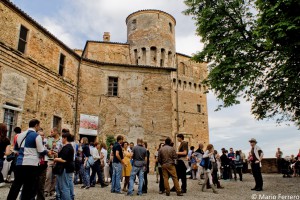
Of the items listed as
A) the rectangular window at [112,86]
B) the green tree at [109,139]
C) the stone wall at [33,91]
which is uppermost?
the rectangular window at [112,86]

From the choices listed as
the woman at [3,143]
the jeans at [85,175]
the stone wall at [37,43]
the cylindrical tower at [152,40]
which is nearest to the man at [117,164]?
the jeans at [85,175]

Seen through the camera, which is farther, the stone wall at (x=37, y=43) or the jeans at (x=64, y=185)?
the stone wall at (x=37, y=43)

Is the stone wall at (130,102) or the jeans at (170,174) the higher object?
the stone wall at (130,102)

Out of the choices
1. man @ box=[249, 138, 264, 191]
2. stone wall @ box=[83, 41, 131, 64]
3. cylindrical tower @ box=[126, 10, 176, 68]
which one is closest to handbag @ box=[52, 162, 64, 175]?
man @ box=[249, 138, 264, 191]

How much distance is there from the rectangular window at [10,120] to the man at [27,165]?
9480 mm

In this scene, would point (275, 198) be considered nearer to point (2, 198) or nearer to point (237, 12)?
point (2, 198)

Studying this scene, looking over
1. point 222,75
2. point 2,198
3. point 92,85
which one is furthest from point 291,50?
point 92,85

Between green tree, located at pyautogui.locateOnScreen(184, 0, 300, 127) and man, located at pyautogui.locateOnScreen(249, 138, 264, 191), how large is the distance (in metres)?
3.88

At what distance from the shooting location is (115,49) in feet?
106

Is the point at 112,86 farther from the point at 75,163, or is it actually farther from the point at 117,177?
the point at 117,177

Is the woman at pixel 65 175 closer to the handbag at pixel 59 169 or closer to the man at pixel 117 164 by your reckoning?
the handbag at pixel 59 169

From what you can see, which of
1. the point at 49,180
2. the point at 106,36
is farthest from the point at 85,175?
the point at 106,36

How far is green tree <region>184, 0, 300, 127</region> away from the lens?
1085cm

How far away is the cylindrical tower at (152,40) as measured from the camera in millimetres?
32125
